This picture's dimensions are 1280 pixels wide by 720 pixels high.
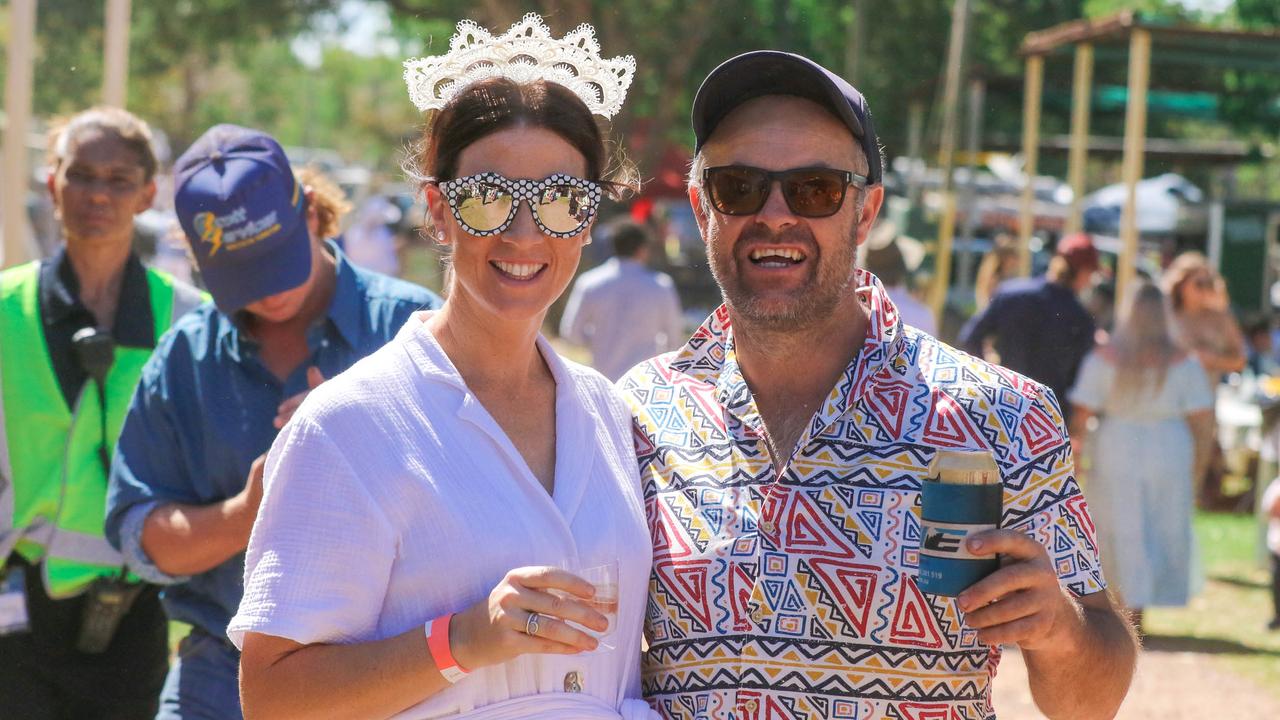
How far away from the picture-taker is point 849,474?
8.78 feet

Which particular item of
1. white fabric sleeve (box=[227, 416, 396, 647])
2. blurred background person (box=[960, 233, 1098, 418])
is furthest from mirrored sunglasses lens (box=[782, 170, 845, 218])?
blurred background person (box=[960, 233, 1098, 418])

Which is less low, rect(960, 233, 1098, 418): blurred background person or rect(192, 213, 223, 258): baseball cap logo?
rect(192, 213, 223, 258): baseball cap logo

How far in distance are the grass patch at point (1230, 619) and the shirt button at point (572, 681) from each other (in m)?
6.66

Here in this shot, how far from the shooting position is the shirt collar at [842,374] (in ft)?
9.00

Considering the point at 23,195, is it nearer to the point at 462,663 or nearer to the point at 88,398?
the point at 88,398

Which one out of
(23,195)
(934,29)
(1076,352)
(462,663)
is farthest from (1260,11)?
(462,663)

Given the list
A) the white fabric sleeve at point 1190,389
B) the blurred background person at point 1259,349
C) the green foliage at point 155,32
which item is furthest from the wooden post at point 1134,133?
the green foliage at point 155,32

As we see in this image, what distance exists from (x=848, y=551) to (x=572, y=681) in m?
0.55

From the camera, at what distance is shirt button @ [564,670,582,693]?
2.42 m

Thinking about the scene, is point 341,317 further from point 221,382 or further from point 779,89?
point 779,89

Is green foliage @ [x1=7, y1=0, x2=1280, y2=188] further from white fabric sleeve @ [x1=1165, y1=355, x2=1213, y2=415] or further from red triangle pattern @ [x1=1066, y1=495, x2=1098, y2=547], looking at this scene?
red triangle pattern @ [x1=1066, y1=495, x2=1098, y2=547]

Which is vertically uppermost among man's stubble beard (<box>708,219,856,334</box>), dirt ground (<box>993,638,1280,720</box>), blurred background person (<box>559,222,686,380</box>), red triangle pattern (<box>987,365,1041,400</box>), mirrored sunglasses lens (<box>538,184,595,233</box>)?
mirrored sunglasses lens (<box>538,184,595,233</box>)

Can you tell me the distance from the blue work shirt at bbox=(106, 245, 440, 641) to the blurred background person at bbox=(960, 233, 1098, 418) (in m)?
6.26

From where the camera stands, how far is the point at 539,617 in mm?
2148
